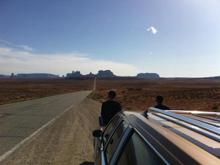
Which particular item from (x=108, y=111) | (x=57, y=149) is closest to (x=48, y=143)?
(x=57, y=149)

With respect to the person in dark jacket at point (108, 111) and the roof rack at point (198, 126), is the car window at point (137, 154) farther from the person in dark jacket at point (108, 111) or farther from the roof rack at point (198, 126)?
the person in dark jacket at point (108, 111)

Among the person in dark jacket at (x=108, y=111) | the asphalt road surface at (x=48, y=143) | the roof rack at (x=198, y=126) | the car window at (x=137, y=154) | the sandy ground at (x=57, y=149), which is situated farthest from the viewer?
the person in dark jacket at (x=108, y=111)

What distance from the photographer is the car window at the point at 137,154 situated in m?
2.73

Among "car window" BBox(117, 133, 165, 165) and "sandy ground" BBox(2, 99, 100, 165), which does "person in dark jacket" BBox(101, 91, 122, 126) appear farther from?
"car window" BBox(117, 133, 165, 165)

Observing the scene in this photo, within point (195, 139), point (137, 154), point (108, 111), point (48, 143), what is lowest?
point (48, 143)

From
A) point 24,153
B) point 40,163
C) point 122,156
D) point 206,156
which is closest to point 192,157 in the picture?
point 206,156

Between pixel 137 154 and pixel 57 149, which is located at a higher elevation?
pixel 137 154

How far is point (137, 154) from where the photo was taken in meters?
3.32

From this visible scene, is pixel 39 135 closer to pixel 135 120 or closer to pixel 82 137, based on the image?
pixel 82 137

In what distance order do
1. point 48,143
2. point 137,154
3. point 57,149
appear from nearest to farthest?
point 137,154 → point 57,149 → point 48,143

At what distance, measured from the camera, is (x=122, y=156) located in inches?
151

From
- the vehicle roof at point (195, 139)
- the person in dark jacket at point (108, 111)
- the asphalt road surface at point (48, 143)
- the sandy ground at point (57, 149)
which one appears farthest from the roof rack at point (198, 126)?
the asphalt road surface at point (48, 143)

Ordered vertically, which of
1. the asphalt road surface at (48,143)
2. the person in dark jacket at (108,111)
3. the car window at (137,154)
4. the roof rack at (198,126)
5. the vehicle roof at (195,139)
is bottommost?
the asphalt road surface at (48,143)

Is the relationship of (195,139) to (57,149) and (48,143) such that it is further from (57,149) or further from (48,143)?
(48,143)
